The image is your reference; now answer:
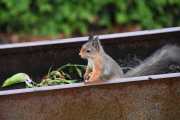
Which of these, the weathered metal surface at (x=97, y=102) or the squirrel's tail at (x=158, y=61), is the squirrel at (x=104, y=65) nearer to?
the squirrel's tail at (x=158, y=61)

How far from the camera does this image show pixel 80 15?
702 cm

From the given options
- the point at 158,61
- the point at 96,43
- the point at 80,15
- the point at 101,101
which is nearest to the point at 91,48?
the point at 96,43

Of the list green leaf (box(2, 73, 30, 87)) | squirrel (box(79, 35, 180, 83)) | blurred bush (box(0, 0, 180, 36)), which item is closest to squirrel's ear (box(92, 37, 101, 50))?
squirrel (box(79, 35, 180, 83))

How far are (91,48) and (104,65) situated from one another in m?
0.10

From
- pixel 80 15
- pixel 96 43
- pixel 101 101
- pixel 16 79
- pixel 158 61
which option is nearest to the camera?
pixel 101 101

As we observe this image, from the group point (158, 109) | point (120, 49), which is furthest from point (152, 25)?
point (158, 109)

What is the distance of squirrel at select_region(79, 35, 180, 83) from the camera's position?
3.63 metres

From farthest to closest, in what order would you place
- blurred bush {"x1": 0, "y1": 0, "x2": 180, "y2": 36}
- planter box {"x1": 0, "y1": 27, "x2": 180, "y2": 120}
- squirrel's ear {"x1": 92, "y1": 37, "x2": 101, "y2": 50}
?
1. blurred bush {"x1": 0, "y1": 0, "x2": 180, "y2": 36}
2. squirrel's ear {"x1": 92, "y1": 37, "x2": 101, "y2": 50}
3. planter box {"x1": 0, "y1": 27, "x2": 180, "y2": 120}

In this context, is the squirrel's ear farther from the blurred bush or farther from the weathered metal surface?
the blurred bush

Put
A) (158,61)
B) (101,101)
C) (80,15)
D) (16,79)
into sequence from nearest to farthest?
(101,101) < (16,79) < (158,61) < (80,15)

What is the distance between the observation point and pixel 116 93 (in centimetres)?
343

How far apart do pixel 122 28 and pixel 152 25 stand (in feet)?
1.13

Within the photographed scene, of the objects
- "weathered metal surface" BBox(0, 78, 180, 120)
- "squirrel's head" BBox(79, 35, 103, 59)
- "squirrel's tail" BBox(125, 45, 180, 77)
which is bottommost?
"weathered metal surface" BBox(0, 78, 180, 120)

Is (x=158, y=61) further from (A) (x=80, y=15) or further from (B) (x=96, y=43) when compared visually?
(A) (x=80, y=15)
